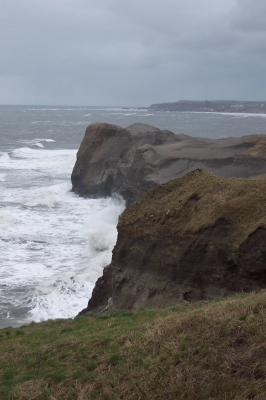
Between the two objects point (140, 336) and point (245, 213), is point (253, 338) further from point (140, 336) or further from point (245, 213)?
point (245, 213)

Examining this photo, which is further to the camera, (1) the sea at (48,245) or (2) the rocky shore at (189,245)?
(1) the sea at (48,245)

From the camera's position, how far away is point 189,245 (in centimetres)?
1197

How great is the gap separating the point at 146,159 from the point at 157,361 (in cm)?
2133

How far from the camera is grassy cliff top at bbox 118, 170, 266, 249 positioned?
11773mm

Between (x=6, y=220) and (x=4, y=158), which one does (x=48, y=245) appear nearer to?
(x=6, y=220)

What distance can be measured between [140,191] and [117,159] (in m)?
7.11

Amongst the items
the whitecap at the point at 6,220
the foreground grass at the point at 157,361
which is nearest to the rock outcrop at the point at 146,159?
the whitecap at the point at 6,220

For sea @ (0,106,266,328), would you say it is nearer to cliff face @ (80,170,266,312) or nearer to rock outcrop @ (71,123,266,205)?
rock outcrop @ (71,123,266,205)

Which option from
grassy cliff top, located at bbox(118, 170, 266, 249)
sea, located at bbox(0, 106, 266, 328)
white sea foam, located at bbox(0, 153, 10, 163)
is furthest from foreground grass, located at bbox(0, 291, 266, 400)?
white sea foam, located at bbox(0, 153, 10, 163)

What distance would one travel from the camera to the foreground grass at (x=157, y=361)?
6453 millimetres

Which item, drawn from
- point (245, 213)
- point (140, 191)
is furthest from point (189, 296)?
point (140, 191)

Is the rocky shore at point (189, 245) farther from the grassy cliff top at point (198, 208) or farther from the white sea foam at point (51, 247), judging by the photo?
the white sea foam at point (51, 247)

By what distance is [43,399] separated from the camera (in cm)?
732

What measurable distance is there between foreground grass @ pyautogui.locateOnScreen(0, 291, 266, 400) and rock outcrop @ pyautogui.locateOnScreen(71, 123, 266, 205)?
16920 mm
